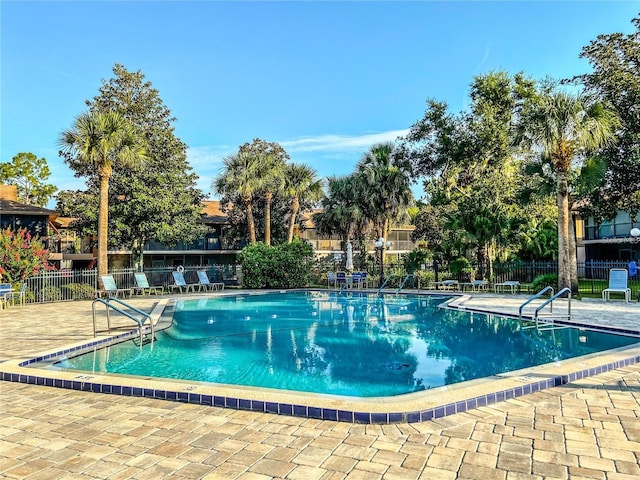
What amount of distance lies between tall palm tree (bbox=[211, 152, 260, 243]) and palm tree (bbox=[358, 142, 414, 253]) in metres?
5.84

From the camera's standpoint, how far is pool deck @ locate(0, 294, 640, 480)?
3129 millimetres

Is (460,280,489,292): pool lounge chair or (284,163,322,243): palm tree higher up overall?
(284,163,322,243): palm tree

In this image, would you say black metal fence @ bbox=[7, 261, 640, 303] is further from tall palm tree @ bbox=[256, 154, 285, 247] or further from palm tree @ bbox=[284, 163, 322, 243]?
palm tree @ bbox=[284, 163, 322, 243]

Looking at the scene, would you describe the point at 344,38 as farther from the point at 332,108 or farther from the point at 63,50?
the point at 63,50

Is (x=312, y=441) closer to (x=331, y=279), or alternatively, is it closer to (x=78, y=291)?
(x=78, y=291)

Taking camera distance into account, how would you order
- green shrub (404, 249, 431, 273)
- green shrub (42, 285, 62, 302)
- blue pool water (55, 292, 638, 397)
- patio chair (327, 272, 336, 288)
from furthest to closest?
1. green shrub (404, 249, 431, 273)
2. patio chair (327, 272, 336, 288)
3. green shrub (42, 285, 62, 302)
4. blue pool water (55, 292, 638, 397)

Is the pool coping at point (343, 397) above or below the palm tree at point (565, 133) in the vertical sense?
below

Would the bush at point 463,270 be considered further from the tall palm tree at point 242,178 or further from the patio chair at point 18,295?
the patio chair at point 18,295

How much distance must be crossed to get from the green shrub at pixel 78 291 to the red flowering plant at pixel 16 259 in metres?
1.35

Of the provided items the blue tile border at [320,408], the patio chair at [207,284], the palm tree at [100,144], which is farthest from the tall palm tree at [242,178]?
the blue tile border at [320,408]

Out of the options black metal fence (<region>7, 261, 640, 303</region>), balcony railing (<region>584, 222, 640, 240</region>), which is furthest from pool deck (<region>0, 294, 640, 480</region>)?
balcony railing (<region>584, 222, 640, 240</region>)

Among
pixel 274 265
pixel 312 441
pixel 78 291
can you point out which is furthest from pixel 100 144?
pixel 312 441

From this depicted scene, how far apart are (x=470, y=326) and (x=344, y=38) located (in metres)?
10.4

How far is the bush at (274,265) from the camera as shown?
21.9 meters
